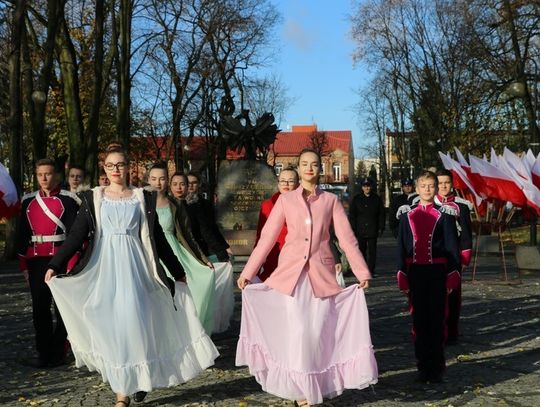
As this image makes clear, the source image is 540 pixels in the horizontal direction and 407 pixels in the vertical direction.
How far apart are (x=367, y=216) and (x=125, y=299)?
10.5m

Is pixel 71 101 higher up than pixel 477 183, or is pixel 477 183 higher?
pixel 71 101

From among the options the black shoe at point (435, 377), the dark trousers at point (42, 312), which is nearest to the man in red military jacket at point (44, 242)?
the dark trousers at point (42, 312)

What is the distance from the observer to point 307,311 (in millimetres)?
6066

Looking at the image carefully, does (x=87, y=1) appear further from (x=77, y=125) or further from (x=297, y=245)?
(x=297, y=245)

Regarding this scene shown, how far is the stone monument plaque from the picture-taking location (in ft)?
64.2

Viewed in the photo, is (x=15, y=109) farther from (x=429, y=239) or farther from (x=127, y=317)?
(x=127, y=317)

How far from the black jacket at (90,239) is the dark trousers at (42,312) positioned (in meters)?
1.61

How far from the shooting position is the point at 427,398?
259 inches

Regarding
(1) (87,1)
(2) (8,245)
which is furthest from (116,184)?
(1) (87,1)

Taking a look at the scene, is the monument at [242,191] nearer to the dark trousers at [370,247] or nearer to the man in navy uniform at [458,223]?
the dark trousers at [370,247]

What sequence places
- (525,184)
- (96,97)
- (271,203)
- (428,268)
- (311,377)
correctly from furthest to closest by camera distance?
(96,97) → (525,184) → (271,203) → (428,268) → (311,377)

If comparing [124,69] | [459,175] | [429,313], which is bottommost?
[429,313]

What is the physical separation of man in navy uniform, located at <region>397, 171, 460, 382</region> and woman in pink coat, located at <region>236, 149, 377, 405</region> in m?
1.19

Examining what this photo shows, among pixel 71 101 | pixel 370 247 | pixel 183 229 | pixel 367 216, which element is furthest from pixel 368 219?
pixel 71 101
